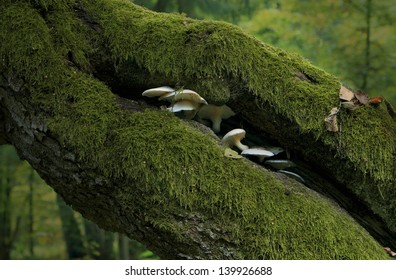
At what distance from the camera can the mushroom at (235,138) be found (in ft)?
7.82

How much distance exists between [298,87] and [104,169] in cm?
127

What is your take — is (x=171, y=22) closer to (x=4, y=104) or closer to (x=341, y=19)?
→ (x=4, y=104)

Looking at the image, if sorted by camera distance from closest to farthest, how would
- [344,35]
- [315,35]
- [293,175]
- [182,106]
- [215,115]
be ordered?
1. [182,106]
2. [293,175]
3. [215,115]
4. [344,35]
5. [315,35]

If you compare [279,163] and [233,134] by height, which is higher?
[233,134]

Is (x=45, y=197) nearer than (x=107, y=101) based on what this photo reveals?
No

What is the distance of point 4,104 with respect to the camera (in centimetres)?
243

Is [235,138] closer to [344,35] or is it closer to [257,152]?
[257,152]

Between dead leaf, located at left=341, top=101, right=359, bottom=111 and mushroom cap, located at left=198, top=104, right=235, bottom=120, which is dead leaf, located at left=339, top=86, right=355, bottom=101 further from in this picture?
mushroom cap, located at left=198, top=104, right=235, bottom=120

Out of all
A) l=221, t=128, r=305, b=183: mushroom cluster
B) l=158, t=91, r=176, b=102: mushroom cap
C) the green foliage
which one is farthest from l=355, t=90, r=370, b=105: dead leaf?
the green foliage

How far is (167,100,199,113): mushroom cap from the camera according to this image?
2348 millimetres

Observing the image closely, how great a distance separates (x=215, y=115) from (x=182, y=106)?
0.31m

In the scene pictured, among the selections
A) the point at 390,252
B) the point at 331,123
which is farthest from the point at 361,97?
the point at 390,252

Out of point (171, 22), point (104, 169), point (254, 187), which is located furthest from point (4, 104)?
point (254, 187)

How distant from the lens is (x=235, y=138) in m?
2.42
